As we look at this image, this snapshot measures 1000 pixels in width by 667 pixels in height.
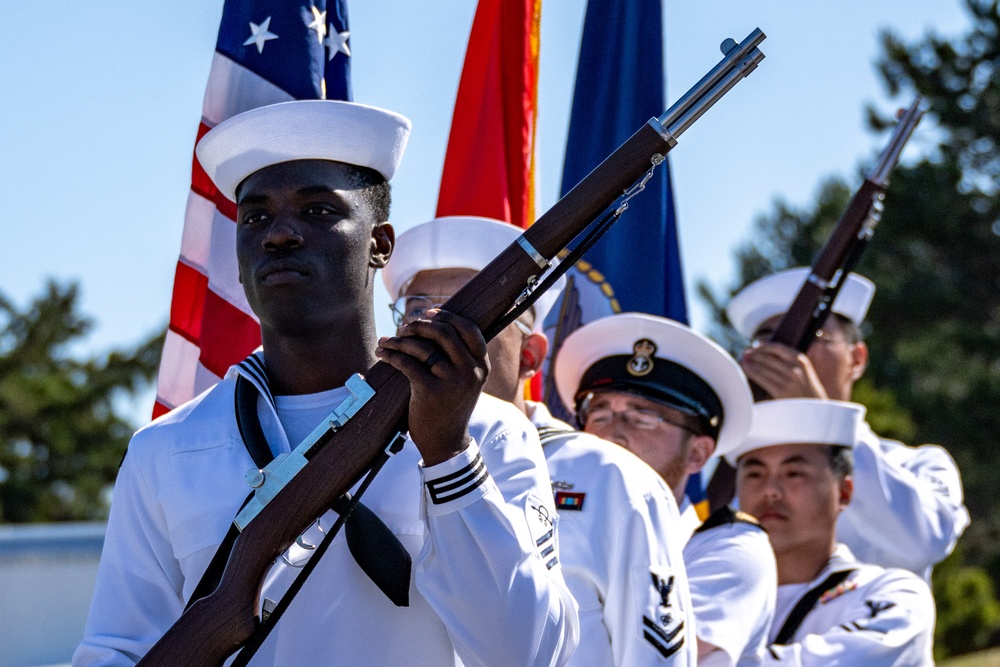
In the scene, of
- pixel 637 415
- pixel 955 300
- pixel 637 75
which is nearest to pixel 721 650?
pixel 637 415

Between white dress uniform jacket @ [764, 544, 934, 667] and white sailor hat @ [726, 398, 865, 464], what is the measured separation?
0.50 meters

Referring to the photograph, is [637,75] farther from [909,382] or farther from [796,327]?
[909,382]

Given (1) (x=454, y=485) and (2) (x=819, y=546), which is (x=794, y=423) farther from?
(1) (x=454, y=485)

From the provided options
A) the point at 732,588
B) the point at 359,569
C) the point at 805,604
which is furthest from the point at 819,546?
the point at 359,569

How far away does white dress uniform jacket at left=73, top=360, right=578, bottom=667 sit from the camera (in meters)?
2.64

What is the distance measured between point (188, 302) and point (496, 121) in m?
1.80

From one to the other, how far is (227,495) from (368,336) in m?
0.52

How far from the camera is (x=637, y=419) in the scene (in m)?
4.70

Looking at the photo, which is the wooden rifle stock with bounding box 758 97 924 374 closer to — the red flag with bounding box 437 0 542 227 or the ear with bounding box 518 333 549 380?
the red flag with bounding box 437 0 542 227

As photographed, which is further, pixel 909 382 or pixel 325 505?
pixel 909 382

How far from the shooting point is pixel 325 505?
8.94 feet

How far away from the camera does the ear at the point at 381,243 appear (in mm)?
3309

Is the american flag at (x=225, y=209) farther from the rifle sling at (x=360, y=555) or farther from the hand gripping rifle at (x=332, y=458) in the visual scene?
the hand gripping rifle at (x=332, y=458)

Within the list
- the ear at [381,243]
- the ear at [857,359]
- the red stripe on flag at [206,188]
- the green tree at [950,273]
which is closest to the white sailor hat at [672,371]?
the red stripe on flag at [206,188]
